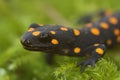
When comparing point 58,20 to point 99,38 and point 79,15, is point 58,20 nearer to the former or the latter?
point 79,15

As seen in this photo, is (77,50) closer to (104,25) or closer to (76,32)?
(76,32)

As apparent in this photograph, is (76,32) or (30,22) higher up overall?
(76,32)

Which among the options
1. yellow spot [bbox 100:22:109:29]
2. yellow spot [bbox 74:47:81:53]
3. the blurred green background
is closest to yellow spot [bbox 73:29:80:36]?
yellow spot [bbox 74:47:81:53]

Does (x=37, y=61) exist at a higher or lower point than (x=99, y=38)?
lower

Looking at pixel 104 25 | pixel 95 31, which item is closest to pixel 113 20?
pixel 104 25

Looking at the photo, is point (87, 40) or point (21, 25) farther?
point (21, 25)

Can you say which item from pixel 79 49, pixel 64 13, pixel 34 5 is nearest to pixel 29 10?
pixel 34 5

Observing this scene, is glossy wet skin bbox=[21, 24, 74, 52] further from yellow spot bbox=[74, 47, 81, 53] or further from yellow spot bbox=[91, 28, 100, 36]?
yellow spot bbox=[91, 28, 100, 36]

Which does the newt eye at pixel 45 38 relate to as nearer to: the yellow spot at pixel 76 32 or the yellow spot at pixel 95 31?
the yellow spot at pixel 76 32
